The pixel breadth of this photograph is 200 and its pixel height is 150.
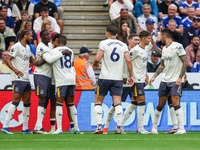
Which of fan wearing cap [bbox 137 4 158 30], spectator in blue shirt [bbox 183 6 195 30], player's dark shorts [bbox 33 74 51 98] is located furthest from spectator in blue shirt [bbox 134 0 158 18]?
player's dark shorts [bbox 33 74 51 98]

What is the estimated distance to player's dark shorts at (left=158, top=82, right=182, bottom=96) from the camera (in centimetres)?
873

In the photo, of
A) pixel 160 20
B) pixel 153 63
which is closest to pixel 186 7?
pixel 160 20

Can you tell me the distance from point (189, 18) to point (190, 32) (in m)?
1.29

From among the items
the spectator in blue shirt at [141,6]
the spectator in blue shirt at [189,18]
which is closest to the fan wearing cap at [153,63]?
the spectator in blue shirt at [141,6]

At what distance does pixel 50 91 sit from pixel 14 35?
5.04 metres

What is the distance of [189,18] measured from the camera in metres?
15.9

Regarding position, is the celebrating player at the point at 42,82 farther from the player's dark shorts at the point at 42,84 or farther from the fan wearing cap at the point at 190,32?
the fan wearing cap at the point at 190,32

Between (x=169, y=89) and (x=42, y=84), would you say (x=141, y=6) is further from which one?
(x=42, y=84)

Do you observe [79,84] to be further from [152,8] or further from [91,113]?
[152,8]

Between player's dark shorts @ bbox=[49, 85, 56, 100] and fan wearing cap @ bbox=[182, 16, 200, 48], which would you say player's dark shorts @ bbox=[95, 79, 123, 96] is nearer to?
player's dark shorts @ bbox=[49, 85, 56, 100]

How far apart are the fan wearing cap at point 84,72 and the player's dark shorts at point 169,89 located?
2.55m

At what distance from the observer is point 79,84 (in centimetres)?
1123

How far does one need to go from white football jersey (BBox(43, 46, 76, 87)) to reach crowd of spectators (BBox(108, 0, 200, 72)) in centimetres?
474

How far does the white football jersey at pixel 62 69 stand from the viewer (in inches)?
345
